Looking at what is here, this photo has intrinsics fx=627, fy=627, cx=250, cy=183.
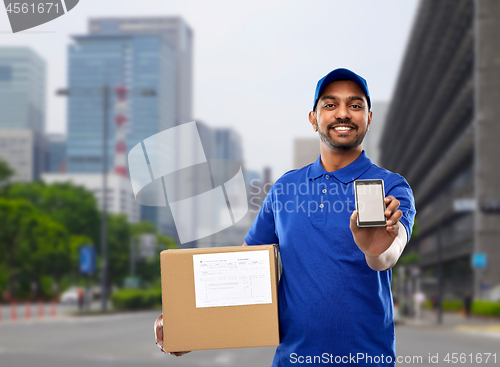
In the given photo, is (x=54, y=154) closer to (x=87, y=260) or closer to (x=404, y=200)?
(x=87, y=260)

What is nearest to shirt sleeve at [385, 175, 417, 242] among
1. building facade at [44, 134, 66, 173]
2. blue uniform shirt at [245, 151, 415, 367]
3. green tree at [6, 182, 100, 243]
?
blue uniform shirt at [245, 151, 415, 367]

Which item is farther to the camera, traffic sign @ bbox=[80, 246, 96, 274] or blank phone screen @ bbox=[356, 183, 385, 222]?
traffic sign @ bbox=[80, 246, 96, 274]

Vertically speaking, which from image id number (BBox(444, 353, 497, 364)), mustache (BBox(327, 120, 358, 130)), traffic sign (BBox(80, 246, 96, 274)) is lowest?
image id number (BBox(444, 353, 497, 364))

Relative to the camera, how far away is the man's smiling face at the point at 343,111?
236 centimetres

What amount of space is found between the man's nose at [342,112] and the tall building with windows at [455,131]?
20525 mm

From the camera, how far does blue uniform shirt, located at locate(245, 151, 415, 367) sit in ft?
7.55

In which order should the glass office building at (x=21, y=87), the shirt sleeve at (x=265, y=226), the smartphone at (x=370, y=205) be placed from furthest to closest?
the glass office building at (x=21, y=87) → the shirt sleeve at (x=265, y=226) → the smartphone at (x=370, y=205)

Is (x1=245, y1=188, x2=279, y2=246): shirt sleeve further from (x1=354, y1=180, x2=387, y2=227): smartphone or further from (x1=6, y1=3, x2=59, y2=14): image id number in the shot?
(x1=6, y1=3, x2=59, y2=14): image id number

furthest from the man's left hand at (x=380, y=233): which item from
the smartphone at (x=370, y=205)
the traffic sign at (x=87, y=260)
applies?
the traffic sign at (x=87, y=260)
